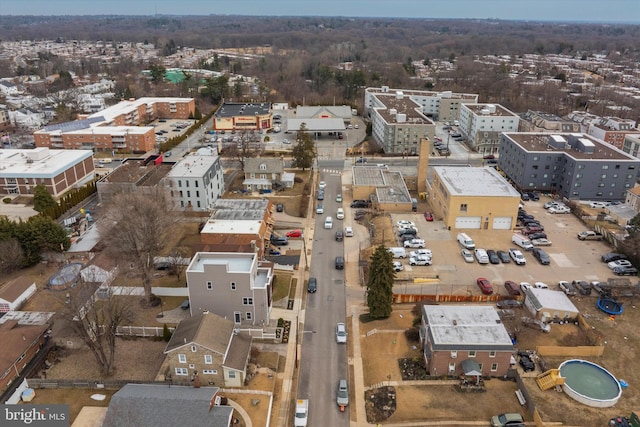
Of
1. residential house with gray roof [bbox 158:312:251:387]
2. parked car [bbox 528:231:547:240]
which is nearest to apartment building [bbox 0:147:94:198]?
residential house with gray roof [bbox 158:312:251:387]

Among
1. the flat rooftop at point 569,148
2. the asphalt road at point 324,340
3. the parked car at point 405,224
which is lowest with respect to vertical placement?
the asphalt road at point 324,340

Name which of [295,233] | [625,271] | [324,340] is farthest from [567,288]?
[295,233]

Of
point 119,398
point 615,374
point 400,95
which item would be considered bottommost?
point 615,374

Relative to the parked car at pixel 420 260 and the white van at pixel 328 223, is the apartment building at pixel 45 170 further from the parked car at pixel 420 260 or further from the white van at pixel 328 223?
the parked car at pixel 420 260

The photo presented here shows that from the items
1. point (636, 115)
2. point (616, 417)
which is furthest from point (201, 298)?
point (636, 115)

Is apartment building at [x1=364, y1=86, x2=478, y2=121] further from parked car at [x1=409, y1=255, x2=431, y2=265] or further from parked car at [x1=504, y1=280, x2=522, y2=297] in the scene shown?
parked car at [x1=504, y1=280, x2=522, y2=297]

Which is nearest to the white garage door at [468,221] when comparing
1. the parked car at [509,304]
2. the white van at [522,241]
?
the white van at [522,241]

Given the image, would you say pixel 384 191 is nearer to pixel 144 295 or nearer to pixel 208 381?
pixel 144 295
